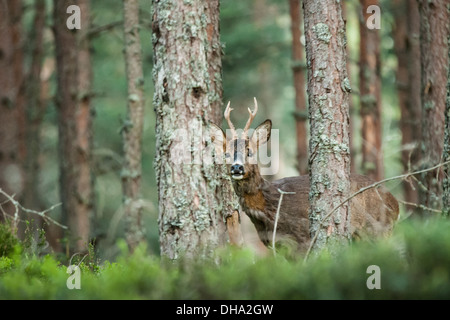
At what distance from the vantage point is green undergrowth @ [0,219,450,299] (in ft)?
13.1

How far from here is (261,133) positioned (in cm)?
816

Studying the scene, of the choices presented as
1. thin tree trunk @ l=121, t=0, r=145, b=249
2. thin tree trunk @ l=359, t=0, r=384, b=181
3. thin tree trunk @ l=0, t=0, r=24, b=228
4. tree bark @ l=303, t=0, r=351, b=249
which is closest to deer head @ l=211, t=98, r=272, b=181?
tree bark @ l=303, t=0, r=351, b=249

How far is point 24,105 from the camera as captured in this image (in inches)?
605

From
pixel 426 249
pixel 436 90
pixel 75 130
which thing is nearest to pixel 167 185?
pixel 426 249

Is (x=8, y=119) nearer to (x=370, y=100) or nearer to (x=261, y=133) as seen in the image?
(x=261, y=133)

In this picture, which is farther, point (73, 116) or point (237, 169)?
point (73, 116)

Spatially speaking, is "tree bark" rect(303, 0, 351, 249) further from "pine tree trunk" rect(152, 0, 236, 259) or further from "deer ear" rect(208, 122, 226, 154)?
"deer ear" rect(208, 122, 226, 154)

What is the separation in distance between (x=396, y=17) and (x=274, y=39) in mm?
4632

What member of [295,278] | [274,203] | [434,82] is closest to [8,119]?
[274,203]

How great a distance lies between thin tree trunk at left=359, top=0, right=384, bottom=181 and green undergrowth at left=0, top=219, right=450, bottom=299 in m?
8.71

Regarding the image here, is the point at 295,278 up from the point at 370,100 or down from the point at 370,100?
down

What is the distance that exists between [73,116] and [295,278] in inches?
358
